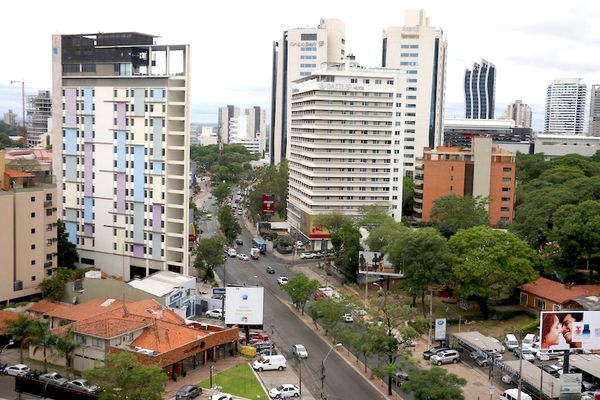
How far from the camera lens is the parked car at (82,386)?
29733 mm

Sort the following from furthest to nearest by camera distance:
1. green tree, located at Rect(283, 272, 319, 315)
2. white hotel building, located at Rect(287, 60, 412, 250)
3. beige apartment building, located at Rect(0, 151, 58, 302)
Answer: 1. white hotel building, located at Rect(287, 60, 412, 250)
2. green tree, located at Rect(283, 272, 319, 315)
3. beige apartment building, located at Rect(0, 151, 58, 302)

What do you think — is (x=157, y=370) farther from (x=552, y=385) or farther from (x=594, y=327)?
(x=594, y=327)

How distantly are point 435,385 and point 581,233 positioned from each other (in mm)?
21863

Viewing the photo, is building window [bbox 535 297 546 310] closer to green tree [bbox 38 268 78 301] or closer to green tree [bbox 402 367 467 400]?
green tree [bbox 402 367 467 400]

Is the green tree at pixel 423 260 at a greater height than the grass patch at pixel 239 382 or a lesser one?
greater

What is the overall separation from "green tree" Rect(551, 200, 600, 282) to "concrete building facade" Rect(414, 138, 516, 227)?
21267mm

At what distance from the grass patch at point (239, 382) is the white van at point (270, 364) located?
45 cm

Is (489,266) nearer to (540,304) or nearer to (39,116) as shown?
(540,304)

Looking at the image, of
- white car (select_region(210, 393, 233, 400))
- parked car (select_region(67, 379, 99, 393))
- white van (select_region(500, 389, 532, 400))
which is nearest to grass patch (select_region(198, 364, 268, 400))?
white car (select_region(210, 393, 233, 400))

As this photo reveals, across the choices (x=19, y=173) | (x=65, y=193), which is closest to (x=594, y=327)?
(x=19, y=173)

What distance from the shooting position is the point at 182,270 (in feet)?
157

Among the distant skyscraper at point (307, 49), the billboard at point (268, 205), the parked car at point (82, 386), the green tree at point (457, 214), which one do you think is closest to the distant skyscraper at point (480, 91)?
the distant skyscraper at point (307, 49)

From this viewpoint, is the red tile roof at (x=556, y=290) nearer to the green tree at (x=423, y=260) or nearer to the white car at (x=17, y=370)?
the green tree at (x=423, y=260)

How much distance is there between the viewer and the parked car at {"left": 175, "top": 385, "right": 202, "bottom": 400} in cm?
2921
